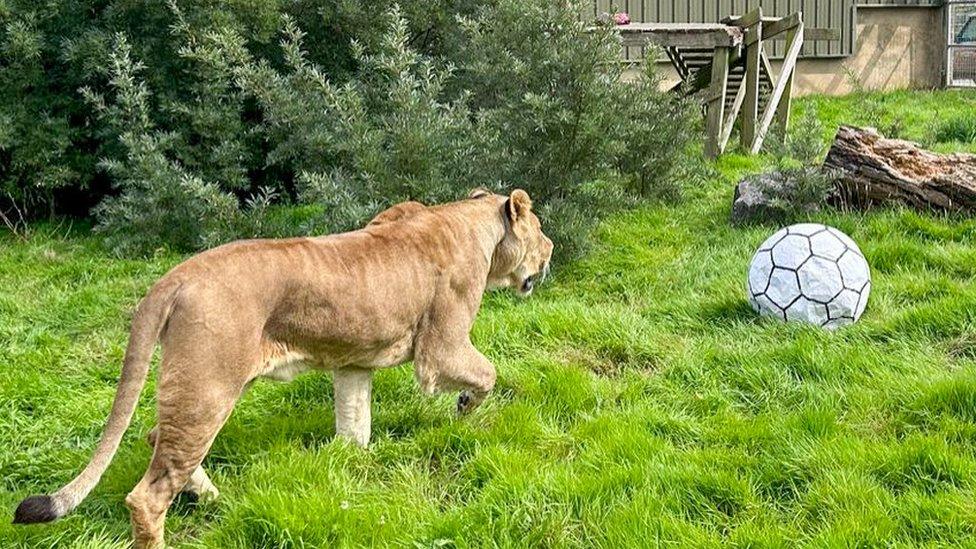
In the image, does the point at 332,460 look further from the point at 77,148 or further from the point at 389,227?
the point at 77,148

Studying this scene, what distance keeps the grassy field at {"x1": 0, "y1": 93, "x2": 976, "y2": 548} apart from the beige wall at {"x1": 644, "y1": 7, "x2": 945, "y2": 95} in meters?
11.1

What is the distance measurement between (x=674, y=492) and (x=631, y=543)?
0.45 m

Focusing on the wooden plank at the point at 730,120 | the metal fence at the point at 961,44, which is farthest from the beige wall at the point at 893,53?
the wooden plank at the point at 730,120

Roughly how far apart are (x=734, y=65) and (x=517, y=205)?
28.8 feet

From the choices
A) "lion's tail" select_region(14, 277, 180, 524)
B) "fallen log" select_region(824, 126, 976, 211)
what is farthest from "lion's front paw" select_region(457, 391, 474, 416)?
"fallen log" select_region(824, 126, 976, 211)

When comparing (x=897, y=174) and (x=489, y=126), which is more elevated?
(x=489, y=126)

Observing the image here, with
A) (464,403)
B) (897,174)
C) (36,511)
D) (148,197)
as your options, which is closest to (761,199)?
(897,174)

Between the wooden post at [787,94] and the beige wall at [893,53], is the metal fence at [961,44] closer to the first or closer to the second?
the beige wall at [893,53]

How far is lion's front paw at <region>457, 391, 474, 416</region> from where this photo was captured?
4.61m

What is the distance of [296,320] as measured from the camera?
368 cm

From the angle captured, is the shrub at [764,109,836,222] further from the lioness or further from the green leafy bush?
the lioness

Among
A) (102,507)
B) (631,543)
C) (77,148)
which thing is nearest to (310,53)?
(77,148)

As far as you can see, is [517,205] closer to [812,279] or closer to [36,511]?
[812,279]

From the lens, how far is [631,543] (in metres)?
3.51
